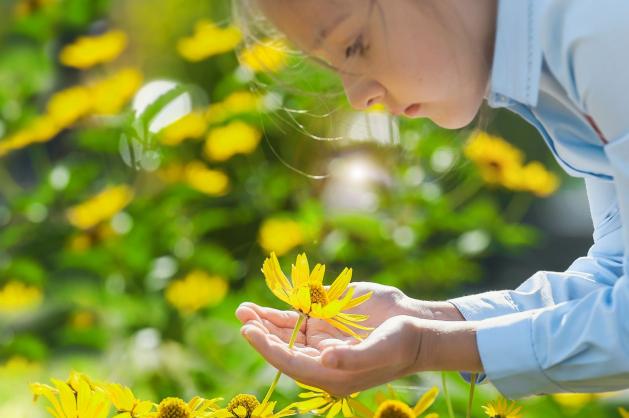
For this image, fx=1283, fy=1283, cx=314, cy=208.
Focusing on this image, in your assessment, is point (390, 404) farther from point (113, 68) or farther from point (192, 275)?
point (113, 68)

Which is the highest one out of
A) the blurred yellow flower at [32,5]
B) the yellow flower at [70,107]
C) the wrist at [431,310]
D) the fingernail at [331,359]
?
the fingernail at [331,359]

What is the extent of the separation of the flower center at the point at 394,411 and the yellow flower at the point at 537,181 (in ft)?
5.61

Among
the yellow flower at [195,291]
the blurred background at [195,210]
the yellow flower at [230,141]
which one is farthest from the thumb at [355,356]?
the yellow flower at [230,141]

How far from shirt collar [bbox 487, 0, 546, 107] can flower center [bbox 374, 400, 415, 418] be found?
319 millimetres

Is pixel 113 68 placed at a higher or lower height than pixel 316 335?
lower

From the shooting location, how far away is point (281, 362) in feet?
3.85

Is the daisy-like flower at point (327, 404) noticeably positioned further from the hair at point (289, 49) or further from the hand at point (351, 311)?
the hair at point (289, 49)

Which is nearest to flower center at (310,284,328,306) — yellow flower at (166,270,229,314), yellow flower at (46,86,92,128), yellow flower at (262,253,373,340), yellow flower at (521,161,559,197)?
yellow flower at (262,253,373,340)

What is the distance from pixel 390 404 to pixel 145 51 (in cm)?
228

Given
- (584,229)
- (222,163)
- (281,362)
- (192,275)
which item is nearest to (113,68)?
(222,163)

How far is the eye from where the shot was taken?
120 cm

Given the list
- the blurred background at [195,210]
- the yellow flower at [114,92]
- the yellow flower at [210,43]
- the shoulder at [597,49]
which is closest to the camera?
the shoulder at [597,49]

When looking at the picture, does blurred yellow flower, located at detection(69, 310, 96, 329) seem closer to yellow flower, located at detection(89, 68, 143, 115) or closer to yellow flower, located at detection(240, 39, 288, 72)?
yellow flower, located at detection(89, 68, 143, 115)

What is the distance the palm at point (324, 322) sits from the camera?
4.50ft
